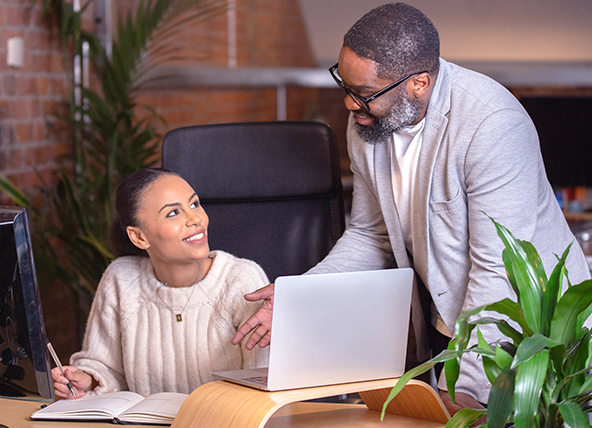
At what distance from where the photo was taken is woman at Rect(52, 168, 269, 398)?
166 centimetres

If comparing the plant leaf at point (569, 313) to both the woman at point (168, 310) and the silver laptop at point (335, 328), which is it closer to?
the silver laptop at point (335, 328)

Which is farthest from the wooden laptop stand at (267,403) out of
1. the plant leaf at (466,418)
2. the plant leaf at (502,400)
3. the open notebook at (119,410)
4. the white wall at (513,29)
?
the white wall at (513,29)

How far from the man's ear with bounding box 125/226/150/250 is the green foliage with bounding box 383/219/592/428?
3.10ft

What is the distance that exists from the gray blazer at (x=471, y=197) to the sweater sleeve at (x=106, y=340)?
0.53 m

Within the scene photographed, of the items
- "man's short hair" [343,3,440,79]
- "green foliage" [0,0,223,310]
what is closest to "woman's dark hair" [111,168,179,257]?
"man's short hair" [343,3,440,79]

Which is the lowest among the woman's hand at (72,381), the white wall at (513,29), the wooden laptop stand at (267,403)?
the woman's hand at (72,381)

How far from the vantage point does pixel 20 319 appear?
1.13 meters

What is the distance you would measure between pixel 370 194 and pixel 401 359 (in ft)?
2.41

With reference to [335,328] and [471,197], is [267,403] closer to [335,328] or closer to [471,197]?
[335,328]

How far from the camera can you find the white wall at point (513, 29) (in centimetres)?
320

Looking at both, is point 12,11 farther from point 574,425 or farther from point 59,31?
point 574,425

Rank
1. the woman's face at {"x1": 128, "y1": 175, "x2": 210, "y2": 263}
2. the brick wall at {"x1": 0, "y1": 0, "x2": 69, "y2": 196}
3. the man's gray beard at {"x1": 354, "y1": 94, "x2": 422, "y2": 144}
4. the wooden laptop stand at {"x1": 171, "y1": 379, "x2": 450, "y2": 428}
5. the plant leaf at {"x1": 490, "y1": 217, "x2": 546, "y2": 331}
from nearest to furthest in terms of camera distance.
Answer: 1. the plant leaf at {"x1": 490, "y1": 217, "x2": 546, "y2": 331}
2. the wooden laptop stand at {"x1": 171, "y1": 379, "x2": 450, "y2": 428}
3. the man's gray beard at {"x1": 354, "y1": 94, "x2": 422, "y2": 144}
4. the woman's face at {"x1": 128, "y1": 175, "x2": 210, "y2": 263}
5. the brick wall at {"x1": 0, "y1": 0, "x2": 69, "y2": 196}

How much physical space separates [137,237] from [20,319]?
58 centimetres

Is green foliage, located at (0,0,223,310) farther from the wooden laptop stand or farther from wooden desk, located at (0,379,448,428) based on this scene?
the wooden laptop stand
